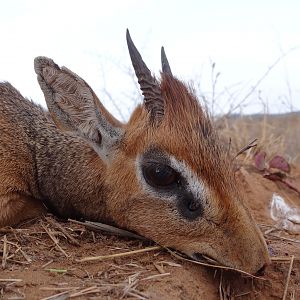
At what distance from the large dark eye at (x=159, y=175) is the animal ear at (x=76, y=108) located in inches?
17.4

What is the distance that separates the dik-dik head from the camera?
167 inches

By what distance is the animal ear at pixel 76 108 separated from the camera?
Result: 4742 mm

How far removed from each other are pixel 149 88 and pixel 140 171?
64 cm

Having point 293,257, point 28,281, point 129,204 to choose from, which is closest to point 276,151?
point 293,257

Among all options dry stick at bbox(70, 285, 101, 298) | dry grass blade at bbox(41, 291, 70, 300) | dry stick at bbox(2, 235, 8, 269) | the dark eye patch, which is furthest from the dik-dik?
dry grass blade at bbox(41, 291, 70, 300)

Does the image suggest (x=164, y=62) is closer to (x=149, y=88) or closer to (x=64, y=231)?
(x=149, y=88)

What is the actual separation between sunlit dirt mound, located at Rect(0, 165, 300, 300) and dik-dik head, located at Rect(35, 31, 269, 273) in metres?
0.22

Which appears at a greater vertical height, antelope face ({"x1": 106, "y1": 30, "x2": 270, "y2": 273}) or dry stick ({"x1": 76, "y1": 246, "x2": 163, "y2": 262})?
antelope face ({"x1": 106, "y1": 30, "x2": 270, "y2": 273})

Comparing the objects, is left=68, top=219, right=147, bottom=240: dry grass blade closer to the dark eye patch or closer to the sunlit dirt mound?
the sunlit dirt mound

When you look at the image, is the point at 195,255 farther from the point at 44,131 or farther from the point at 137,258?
the point at 44,131

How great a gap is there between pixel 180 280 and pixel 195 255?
295mm

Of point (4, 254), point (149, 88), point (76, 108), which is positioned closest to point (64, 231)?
point (4, 254)

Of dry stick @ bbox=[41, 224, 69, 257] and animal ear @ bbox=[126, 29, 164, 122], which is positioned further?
animal ear @ bbox=[126, 29, 164, 122]

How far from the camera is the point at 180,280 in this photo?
4.15 meters
